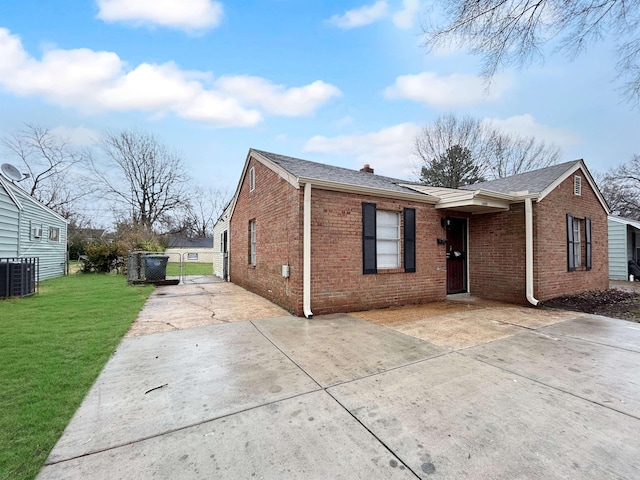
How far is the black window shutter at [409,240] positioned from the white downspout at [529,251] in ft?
8.90

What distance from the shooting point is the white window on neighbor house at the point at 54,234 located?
12281 mm

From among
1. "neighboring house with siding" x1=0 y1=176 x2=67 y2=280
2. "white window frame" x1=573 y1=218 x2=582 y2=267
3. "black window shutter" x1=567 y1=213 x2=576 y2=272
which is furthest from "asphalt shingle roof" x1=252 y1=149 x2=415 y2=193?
"neighboring house with siding" x1=0 y1=176 x2=67 y2=280

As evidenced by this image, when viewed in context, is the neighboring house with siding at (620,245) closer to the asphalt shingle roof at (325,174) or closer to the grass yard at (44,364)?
the asphalt shingle roof at (325,174)

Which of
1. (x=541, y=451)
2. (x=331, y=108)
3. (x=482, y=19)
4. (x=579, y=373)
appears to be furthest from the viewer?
(x=331, y=108)

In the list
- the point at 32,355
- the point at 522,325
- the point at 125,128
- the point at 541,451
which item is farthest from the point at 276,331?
the point at 125,128

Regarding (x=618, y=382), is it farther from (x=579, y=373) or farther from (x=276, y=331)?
(x=276, y=331)

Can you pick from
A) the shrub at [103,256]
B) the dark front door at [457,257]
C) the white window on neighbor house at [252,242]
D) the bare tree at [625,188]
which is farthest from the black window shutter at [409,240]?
the bare tree at [625,188]

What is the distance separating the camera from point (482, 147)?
21.5 meters

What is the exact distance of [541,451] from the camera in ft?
6.08

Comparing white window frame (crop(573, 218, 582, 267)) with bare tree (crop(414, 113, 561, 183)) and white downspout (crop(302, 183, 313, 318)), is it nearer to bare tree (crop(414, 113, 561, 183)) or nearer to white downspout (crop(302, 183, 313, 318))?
white downspout (crop(302, 183, 313, 318))

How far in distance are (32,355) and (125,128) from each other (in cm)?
2565

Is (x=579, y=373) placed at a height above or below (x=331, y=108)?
below

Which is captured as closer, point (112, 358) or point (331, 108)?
point (112, 358)

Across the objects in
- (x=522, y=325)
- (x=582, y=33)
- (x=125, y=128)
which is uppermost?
(x=125, y=128)
